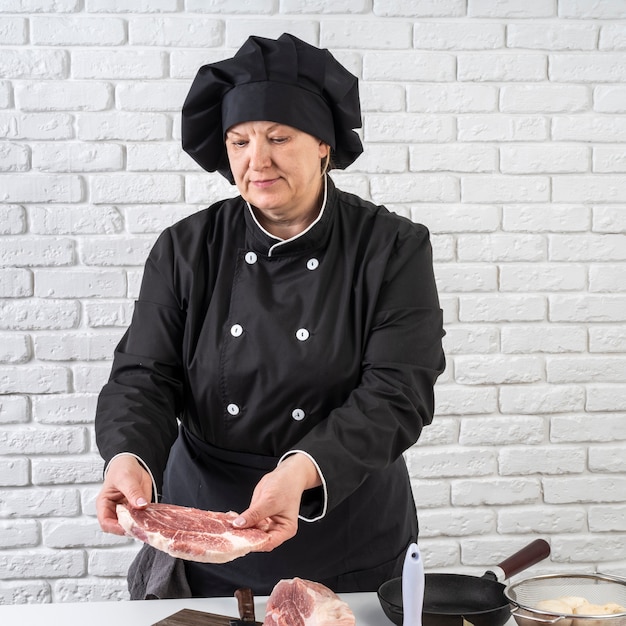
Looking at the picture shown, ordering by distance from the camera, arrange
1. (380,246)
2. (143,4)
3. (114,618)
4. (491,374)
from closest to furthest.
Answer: (114,618), (380,246), (143,4), (491,374)

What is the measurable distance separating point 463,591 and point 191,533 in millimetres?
473

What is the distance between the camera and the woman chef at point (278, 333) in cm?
164

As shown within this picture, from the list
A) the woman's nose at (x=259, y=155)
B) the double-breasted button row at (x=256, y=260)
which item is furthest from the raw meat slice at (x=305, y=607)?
the woman's nose at (x=259, y=155)

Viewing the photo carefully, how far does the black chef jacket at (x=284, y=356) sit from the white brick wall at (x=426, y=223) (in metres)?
0.82

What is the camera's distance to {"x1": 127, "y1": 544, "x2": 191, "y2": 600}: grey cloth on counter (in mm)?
1691

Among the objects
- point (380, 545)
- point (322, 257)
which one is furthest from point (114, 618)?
point (322, 257)

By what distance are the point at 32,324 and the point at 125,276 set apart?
1.01 feet

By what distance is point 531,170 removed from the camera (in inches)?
104

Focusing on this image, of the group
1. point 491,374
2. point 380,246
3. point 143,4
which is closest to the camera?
point 380,246

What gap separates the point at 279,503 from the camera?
1.39 m

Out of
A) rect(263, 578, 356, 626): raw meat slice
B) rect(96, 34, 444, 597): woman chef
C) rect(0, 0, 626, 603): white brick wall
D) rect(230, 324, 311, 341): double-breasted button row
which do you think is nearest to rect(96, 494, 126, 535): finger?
rect(96, 34, 444, 597): woman chef

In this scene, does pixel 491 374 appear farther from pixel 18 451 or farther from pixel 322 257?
pixel 18 451

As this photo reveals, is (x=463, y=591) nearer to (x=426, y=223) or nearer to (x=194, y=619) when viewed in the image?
(x=194, y=619)

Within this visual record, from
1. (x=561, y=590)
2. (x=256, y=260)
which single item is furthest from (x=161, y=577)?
(x=561, y=590)
